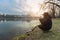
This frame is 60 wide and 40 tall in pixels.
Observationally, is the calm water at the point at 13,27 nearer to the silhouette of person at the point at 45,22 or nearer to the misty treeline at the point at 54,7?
the silhouette of person at the point at 45,22

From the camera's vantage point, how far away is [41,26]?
2.05 metres

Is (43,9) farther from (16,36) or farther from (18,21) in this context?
(16,36)

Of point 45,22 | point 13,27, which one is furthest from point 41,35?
point 13,27

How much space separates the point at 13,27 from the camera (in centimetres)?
201

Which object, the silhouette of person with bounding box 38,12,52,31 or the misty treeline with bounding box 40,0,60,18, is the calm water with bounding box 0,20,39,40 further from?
the misty treeline with bounding box 40,0,60,18

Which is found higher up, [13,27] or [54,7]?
[54,7]

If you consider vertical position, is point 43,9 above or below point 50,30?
above

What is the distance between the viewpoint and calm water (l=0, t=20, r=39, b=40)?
197 cm

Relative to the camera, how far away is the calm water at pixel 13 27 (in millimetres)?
1971

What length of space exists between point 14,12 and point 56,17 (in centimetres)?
60

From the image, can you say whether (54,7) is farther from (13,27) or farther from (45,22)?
(13,27)

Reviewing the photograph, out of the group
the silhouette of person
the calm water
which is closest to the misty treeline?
the silhouette of person

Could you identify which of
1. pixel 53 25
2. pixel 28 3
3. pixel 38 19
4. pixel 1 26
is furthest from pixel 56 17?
pixel 1 26

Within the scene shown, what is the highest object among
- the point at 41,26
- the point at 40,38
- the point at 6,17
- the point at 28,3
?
the point at 28,3
